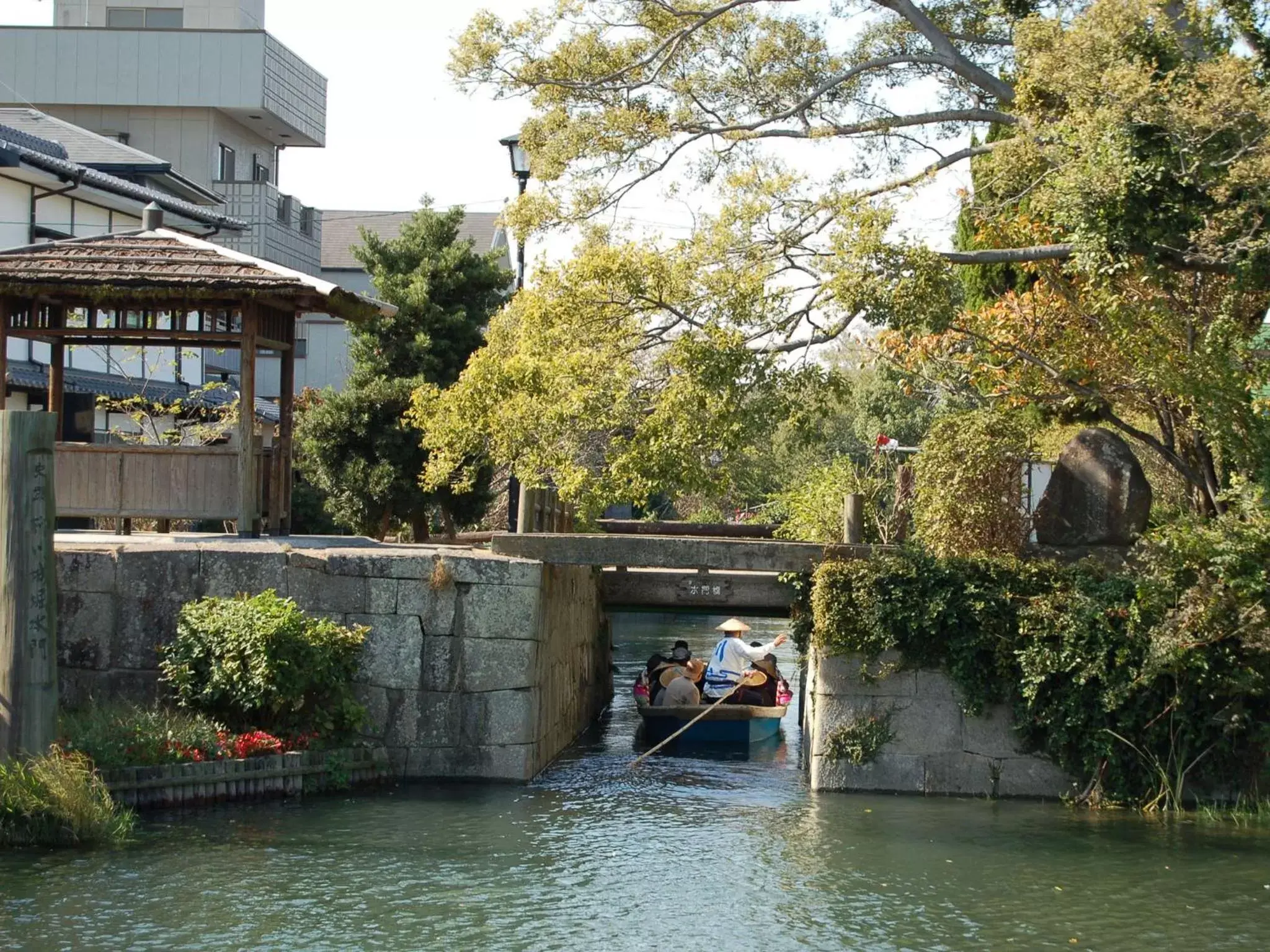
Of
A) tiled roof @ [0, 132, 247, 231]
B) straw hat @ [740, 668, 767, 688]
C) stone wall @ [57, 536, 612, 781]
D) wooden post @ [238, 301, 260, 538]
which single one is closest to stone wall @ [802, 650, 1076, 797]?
stone wall @ [57, 536, 612, 781]

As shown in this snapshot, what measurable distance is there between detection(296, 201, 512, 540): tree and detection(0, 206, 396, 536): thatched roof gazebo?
7.48m

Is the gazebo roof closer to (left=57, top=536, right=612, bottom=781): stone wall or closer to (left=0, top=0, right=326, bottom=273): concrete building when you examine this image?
(left=57, top=536, right=612, bottom=781): stone wall

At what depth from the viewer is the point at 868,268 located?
48.6 ft

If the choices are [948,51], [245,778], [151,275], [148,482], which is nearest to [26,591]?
[245,778]

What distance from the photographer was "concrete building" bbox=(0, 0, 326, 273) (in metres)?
37.5

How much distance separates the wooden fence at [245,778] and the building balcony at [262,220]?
24045mm

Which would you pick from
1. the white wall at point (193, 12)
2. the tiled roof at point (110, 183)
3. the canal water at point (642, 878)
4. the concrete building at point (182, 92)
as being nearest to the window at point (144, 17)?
the white wall at point (193, 12)

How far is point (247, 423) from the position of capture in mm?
16125

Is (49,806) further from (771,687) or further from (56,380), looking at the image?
(771,687)

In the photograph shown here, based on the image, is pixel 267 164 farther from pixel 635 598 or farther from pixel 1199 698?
pixel 1199 698

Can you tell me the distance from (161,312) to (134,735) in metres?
5.41

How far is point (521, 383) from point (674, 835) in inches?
203

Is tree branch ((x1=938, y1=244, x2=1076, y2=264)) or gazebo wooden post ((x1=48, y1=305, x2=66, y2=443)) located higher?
tree branch ((x1=938, y1=244, x2=1076, y2=264))

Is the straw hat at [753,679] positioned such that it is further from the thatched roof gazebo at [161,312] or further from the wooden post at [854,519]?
the thatched roof gazebo at [161,312]
